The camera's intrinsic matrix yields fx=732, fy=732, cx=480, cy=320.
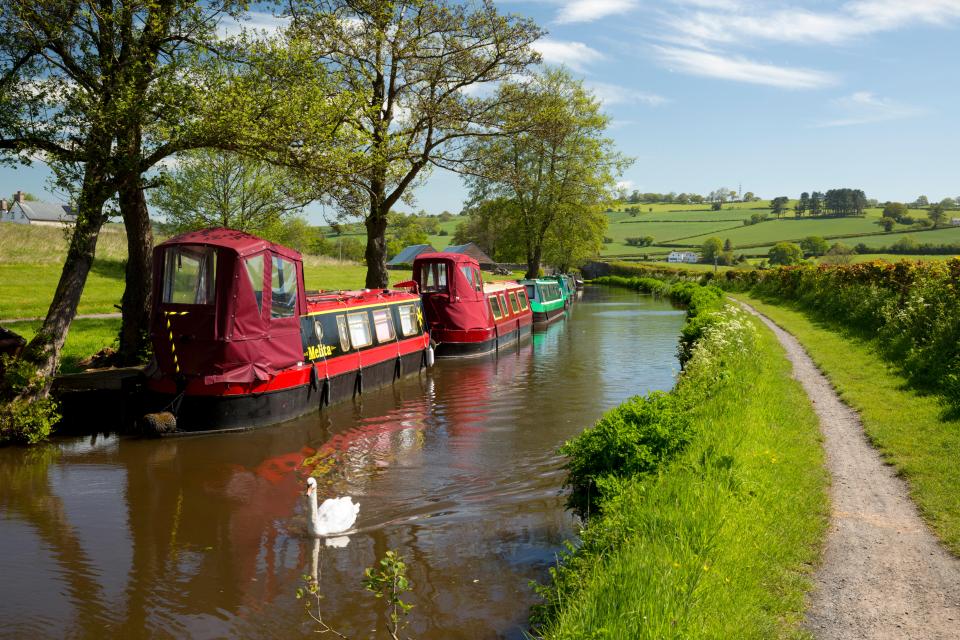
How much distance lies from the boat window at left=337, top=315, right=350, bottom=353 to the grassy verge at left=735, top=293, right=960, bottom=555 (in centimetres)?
937

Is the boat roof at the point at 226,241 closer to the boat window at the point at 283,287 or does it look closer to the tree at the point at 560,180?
the boat window at the point at 283,287

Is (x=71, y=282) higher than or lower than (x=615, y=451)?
higher

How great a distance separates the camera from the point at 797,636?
14.8 feet

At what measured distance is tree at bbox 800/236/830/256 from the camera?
3039 inches

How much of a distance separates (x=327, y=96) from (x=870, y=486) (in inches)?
512

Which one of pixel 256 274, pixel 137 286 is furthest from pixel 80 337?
pixel 256 274

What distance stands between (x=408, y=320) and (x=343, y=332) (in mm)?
3872

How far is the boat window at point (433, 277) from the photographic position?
862 inches

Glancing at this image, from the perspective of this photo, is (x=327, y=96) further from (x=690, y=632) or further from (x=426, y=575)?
(x=690, y=632)

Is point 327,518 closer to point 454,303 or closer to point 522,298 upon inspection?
point 454,303

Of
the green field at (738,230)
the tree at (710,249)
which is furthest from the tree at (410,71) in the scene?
the tree at (710,249)

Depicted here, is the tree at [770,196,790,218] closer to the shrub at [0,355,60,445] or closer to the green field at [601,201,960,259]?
the green field at [601,201,960,259]

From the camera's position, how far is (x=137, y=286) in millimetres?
14719

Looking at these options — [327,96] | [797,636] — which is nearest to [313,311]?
[327,96]
